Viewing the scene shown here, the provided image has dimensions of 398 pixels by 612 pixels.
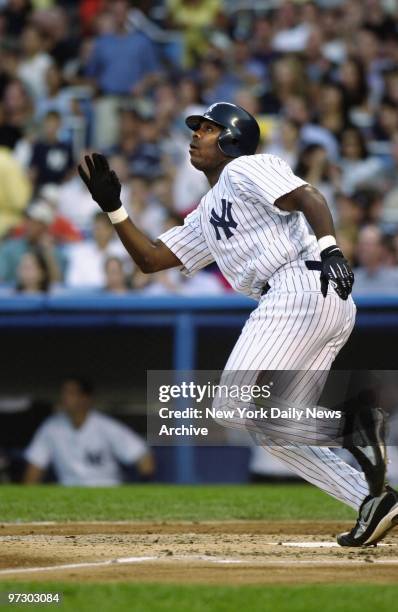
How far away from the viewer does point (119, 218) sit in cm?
523

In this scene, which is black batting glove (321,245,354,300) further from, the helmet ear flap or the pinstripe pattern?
the helmet ear flap

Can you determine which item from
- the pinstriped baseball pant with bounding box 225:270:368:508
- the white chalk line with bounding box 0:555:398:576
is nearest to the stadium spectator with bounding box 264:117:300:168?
the pinstriped baseball pant with bounding box 225:270:368:508

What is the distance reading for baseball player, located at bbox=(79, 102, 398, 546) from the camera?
15.1 ft

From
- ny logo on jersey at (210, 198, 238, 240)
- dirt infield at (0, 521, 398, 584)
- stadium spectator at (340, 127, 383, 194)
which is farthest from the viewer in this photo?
stadium spectator at (340, 127, 383, 194)

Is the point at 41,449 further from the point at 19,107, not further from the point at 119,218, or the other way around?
the point at 19,107

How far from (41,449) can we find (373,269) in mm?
2669

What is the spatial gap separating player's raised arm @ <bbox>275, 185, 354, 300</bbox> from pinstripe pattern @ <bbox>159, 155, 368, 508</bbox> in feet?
0.16

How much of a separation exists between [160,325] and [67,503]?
8.96 feet

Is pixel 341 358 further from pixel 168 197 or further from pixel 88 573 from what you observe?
pixel 88 573

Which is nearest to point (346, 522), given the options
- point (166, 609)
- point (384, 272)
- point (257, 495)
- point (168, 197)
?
point (257, 495)

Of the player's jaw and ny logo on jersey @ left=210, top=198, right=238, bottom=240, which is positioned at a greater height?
the player's jaw

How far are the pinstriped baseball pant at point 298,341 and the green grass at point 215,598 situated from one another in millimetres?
965

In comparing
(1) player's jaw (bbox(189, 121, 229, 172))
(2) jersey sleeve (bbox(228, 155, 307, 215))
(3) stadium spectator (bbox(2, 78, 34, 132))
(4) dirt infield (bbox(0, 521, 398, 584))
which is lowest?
(4) dirt infield (bbox(0, 521, 398, 584))

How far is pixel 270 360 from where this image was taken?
4672 millimetres
